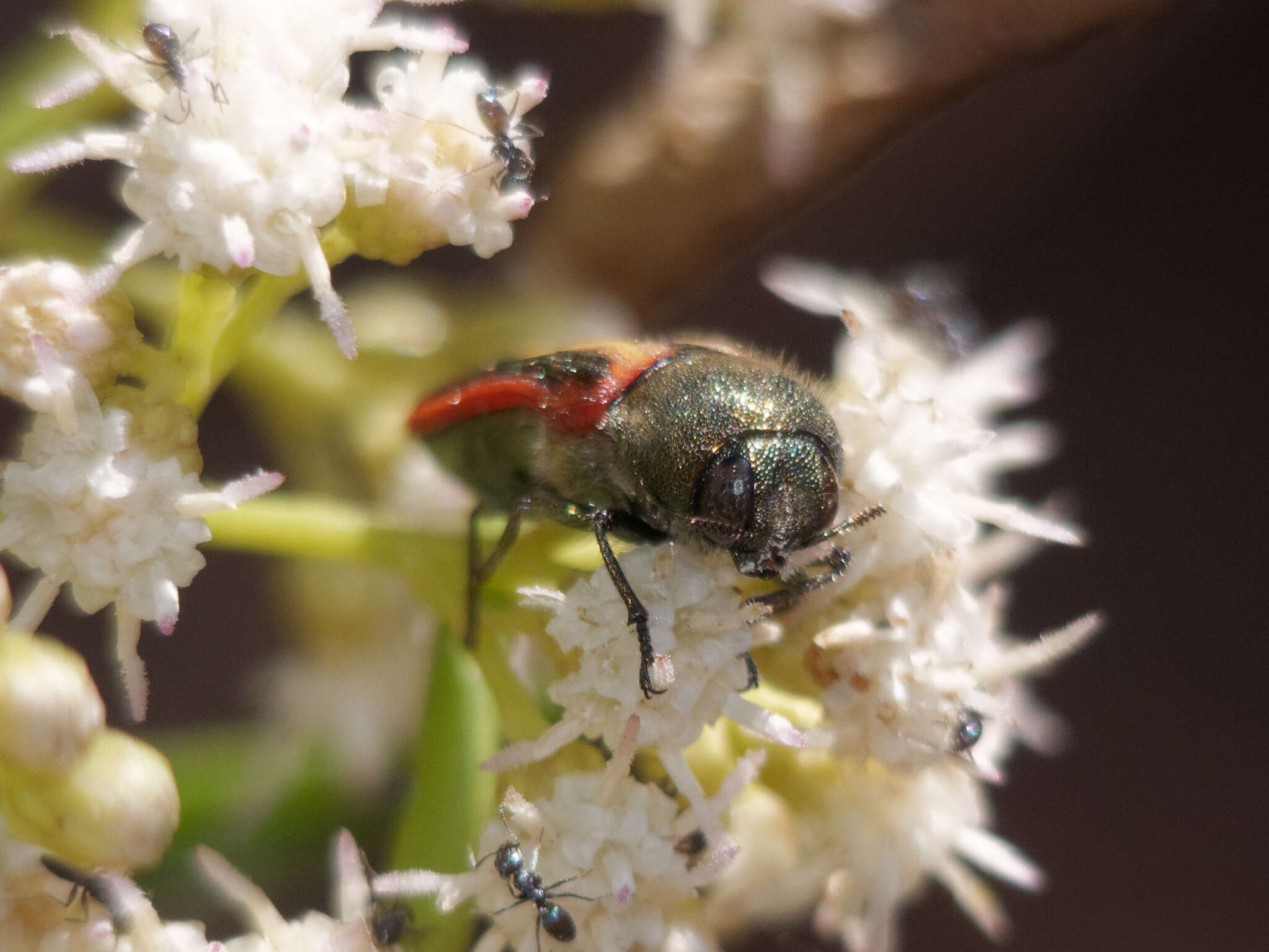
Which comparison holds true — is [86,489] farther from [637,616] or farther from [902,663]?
[902,663]

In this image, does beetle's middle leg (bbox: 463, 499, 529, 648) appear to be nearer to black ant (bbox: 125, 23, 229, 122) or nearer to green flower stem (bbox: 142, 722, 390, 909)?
black ant (bbox: 125, 23, 229, 122)

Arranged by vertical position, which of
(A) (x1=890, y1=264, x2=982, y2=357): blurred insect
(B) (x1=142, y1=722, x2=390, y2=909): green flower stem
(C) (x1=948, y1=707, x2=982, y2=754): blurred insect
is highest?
(A) (x1=890, y1=264, x2=982, y2=357): blurred insect

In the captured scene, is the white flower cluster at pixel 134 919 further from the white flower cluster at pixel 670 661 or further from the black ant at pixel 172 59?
the black ant at pixel 172 59

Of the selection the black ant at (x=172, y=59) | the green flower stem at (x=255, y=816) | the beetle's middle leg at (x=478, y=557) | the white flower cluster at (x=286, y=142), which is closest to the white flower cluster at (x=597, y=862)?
the beetle's middle leg at (x=478, y=557)

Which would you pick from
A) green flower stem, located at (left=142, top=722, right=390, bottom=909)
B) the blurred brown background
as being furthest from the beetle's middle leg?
the blurred brown background

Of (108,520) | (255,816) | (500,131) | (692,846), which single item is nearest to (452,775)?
(692,846)

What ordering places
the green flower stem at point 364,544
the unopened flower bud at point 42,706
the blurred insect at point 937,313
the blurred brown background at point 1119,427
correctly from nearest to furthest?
the unopened flower bud at point 42,706 → the green flower stem at point 364,544 → the blurred insect at point 937,313 → the blurred brown background at point 1119,427
